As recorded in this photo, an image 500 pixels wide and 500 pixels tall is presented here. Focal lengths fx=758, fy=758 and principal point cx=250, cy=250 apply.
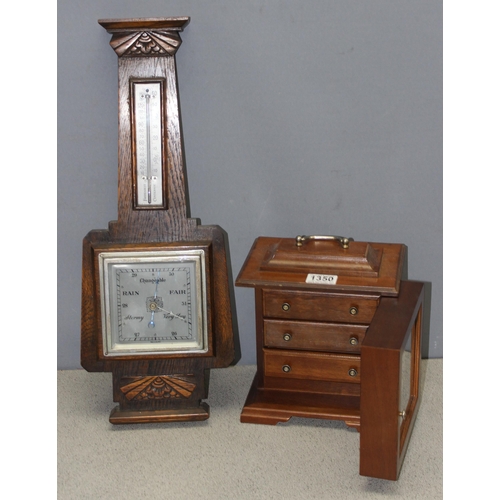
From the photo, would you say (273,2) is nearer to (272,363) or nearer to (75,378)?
(272,363)

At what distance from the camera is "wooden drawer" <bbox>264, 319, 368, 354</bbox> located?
237 cm

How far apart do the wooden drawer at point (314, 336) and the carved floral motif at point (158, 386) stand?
30cm

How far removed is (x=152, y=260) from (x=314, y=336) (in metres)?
0.56

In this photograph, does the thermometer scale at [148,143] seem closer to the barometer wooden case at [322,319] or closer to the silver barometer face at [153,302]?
the silver barometer face at [153,302]

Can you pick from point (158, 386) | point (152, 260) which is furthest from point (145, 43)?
point (158, 386)

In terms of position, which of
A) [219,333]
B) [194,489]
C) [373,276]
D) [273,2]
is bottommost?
[194,489]

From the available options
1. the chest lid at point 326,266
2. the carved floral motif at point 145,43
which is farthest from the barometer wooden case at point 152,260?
the chest lid at point 326,266

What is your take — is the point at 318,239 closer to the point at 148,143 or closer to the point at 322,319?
the point at 322,319

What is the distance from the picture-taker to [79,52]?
2.47m

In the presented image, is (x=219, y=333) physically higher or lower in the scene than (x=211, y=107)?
lower

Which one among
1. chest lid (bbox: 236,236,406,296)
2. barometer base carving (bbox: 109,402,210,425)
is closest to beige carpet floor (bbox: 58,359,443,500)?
barometer base carving (bbox: 109,402,210,425)

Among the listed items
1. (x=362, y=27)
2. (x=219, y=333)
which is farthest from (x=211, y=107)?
(x=219, y=333)

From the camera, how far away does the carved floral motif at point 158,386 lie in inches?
96.9

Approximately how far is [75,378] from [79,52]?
1142mm
